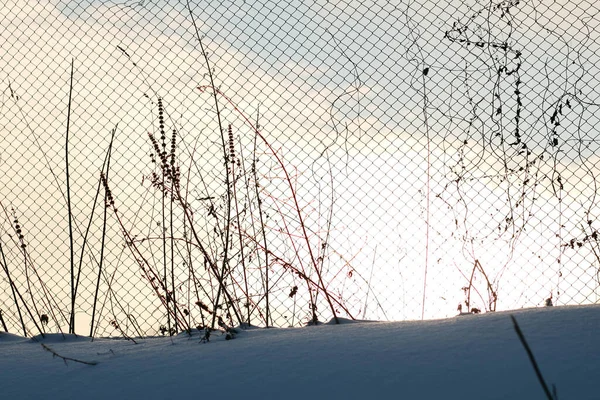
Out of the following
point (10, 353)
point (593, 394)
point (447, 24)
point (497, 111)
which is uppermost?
point (447, 24)

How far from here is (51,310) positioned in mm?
2818

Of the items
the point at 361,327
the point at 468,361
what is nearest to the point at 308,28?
the point at 361,327

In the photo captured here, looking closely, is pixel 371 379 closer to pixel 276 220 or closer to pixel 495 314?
pixel 495 314

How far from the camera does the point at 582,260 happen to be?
283 centimetres

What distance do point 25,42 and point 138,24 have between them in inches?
28.2

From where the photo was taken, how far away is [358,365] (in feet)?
4.78

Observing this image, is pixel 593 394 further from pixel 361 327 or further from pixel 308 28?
pixel 308 28

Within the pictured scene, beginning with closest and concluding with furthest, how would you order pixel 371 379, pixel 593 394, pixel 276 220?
pixel 593 394
pixel 371 379
pixel 276 220

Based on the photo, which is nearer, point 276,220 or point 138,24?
point 276,220

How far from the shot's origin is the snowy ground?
131 centimetres

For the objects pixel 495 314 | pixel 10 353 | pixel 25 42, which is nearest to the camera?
pixel 495 314

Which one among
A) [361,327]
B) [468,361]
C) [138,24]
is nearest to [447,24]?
[138,24]

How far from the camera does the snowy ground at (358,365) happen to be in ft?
A: 4.30

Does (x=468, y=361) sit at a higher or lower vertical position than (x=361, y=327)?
lower
